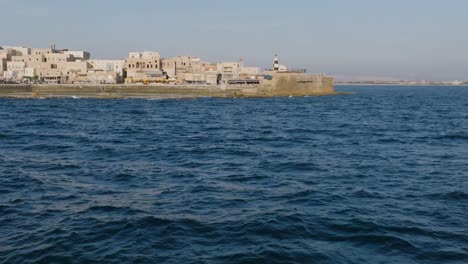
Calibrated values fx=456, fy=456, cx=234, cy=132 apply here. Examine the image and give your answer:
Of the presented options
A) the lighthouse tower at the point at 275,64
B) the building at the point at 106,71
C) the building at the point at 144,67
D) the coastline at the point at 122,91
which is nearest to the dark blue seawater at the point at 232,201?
the coastline at the point at 122,91

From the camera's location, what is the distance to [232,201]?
16891 millimetres

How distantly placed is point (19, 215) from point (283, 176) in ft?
36.9

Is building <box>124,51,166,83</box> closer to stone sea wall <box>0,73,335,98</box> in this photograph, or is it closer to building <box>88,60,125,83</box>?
building <box>88,60,125,83</box>

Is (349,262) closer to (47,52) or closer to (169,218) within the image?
(169,218)

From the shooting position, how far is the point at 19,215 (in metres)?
15.1

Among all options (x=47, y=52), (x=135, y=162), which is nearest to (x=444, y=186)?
(x=135, y=162)

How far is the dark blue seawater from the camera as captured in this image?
12211 mm

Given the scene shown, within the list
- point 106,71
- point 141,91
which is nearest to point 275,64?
point 106,71

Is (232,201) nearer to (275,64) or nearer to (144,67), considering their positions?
(144,67)

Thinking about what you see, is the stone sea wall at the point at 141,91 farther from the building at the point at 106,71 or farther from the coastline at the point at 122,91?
the building at the point at 106,71

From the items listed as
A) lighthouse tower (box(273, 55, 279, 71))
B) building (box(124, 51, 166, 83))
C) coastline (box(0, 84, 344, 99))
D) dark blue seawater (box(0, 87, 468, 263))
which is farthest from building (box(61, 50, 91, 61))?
dark blue seawater (box(0, 87, 468, 263))

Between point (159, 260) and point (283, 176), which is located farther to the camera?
point (283, 176)

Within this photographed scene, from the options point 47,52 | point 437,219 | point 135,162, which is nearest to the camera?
point 437,219

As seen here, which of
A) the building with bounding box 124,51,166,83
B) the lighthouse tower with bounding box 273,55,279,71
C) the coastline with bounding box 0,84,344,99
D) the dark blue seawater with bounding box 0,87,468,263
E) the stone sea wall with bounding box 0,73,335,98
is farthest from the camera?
the lighthouse tower with bounding box 273,55,279,71
